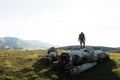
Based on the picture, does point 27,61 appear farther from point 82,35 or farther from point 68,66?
point 82,35

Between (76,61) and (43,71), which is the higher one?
(76,61)

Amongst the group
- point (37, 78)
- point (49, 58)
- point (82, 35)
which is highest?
point (82, 35)

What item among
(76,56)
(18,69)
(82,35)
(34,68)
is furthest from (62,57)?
(82,35)

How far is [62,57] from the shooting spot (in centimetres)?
4288

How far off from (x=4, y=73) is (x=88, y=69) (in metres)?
14.7

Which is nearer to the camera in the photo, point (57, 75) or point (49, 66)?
point (57, 75)

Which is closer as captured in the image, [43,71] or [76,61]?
[43,71]

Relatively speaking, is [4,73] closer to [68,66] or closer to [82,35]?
[68,66]

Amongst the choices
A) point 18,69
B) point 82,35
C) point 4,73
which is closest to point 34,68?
point 18,69

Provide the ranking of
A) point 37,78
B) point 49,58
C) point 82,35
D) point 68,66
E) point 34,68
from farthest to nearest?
point 82,35 → point 49,58 → point 34,68 → point 68,66 → point 37,78

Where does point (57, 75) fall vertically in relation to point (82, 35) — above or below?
below

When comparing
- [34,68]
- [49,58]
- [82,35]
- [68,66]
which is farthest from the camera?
[82,35]

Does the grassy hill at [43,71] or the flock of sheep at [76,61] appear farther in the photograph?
the flock of sheep at [76,61]

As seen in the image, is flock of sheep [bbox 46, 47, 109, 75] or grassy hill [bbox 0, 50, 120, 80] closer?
grassy hill [bbox 0, 50, 120, 80]
